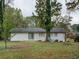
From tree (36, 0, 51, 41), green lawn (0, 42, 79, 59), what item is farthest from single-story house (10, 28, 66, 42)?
green lawn (0, 42, 79, 59)

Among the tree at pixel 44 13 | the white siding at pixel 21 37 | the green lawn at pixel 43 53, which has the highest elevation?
the tree at pixel 44 13

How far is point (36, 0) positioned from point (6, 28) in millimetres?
24695

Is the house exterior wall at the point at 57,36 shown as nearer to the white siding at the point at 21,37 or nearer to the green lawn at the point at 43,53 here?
the white siding at the point at 21,37

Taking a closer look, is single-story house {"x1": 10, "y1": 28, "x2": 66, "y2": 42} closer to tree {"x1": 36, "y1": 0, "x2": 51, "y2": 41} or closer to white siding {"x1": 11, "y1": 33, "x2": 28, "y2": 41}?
white siding {"x1": 11, "y1": 33, "x2": 28, "y2": 41}

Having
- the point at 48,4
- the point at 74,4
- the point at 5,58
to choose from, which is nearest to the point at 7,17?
the point at 74,4

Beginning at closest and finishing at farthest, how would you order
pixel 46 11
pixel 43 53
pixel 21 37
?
pixel 43 53 < pixel 46 11 < pixel 21 37

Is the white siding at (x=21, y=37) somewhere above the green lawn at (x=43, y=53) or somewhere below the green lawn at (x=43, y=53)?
below

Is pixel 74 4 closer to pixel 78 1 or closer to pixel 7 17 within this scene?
pixel 78 1

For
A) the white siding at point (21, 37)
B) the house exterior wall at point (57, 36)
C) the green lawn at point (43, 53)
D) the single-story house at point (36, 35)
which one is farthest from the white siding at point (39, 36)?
the green lawn at point (43, 53)

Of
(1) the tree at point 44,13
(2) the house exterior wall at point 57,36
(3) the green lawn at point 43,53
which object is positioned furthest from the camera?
(2) the house exterior wall at point 57,36

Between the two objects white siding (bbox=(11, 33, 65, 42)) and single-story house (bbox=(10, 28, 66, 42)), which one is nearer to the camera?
white siding (bbox=(11, 33, 65, 42))

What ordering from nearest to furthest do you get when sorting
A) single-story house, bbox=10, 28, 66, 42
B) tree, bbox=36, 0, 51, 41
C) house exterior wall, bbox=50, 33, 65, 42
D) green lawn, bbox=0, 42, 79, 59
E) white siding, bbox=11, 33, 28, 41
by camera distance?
green lawn, bbox=0, 42, 79, 59 < tree, bbox=36, 0, 51, 41 < house exterior wall, bbox=50, 33, 65, 42 < single-story house, bbox=10, 28, 66, 42 < white siding, bbox=11, 33, 28, 41

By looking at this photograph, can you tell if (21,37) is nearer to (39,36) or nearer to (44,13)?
(39,36)

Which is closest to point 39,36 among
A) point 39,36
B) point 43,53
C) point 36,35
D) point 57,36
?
point 39,36
